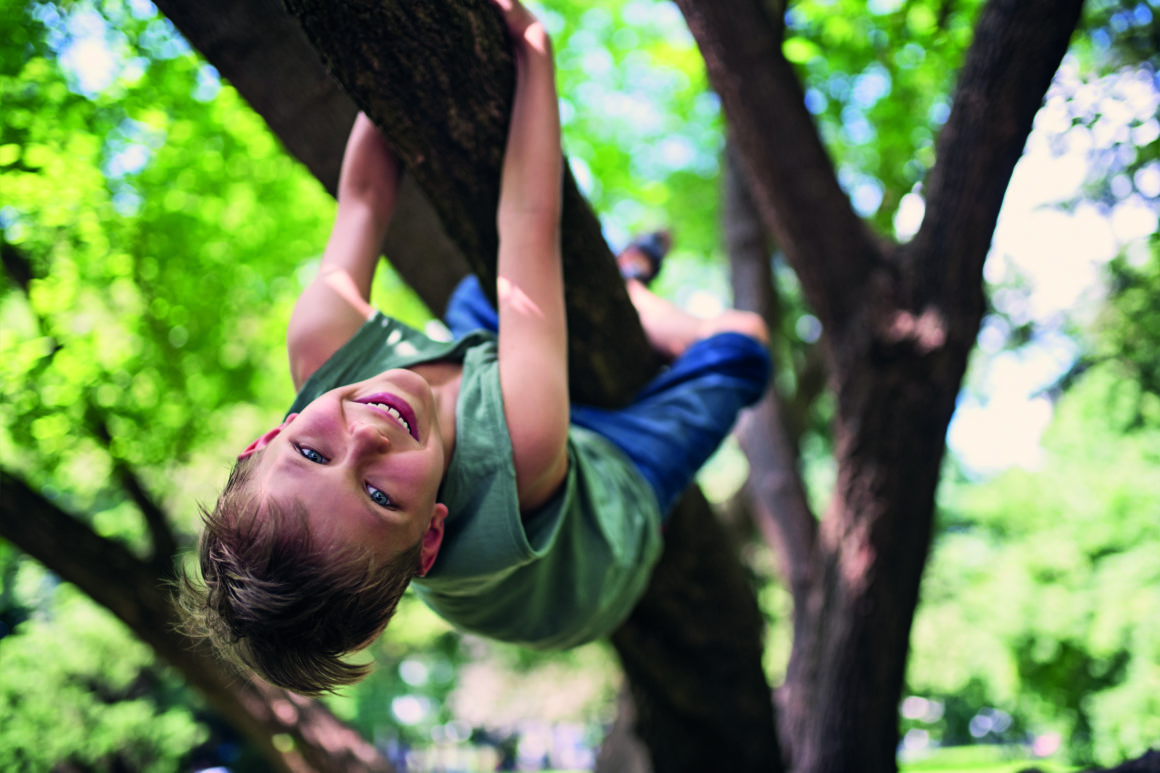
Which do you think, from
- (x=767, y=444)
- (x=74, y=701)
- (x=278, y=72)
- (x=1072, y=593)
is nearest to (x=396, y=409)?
(x=278, y=72)

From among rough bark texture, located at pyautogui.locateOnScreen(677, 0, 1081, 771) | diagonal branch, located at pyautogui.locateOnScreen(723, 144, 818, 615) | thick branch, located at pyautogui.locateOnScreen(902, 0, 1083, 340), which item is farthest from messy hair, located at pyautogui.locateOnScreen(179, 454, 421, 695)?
diagonal branch, located at pyautogui.locateOnScreen(723, 144, 818, 615)

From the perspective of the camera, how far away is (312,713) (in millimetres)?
3953

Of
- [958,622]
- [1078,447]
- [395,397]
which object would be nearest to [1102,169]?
[395,397]

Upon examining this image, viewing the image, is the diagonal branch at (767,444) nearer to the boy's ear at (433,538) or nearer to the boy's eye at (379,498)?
the boy's ear at (433,538)

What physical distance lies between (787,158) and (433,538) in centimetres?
214

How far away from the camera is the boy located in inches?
53.6

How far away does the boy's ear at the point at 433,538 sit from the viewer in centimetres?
156

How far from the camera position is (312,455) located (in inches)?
54.4

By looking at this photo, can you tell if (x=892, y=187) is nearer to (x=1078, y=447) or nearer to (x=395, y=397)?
(x=395, y=397)

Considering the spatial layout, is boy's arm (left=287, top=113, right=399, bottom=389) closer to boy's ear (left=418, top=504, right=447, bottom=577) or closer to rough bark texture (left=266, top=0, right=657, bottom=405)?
rough bark texture (left=266, top=0, right=657, bottom=405)

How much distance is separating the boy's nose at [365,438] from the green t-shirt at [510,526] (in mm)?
272

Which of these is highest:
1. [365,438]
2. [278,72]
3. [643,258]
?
[278,72]

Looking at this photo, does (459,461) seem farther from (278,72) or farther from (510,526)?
(278,72)

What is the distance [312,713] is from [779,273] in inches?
304
